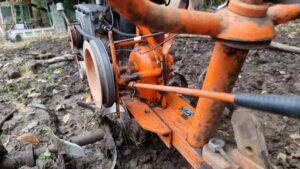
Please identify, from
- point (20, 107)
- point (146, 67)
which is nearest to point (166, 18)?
point (146, 67)

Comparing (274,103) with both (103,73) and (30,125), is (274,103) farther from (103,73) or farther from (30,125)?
Answer: (30,125)

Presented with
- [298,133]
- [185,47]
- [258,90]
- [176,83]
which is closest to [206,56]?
[185,47]

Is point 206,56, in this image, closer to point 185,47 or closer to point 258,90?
point 185,47

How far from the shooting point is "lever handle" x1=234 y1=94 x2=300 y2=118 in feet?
3.13

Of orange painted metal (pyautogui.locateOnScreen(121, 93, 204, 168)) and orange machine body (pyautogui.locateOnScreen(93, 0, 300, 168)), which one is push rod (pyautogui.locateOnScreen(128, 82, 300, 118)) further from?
orange painted metal (pyautogui.locateOnScreen(121, 93, 204, 168))

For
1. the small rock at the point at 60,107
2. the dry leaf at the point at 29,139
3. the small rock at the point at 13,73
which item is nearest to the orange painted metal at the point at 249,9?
the dry leaf at the point at 29,139

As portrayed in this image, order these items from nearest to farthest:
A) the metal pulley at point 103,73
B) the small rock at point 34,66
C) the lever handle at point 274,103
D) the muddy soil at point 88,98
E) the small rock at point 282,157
A: the lever handle at point 274,103 < the metal pulley at point 103,73 < the small rock at point 282,157 < the muddy soil at point 88,98 < the small rock at point 34,66

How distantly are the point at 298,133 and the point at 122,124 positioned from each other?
68.1 inches

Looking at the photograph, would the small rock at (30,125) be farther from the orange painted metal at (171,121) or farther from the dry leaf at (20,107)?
the orange painted metal at (171,121)

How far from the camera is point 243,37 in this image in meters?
1.21

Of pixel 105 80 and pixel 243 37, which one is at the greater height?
pixel 243 37

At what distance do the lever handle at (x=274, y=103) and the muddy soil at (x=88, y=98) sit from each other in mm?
1538

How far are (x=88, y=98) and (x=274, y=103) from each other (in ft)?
10.1

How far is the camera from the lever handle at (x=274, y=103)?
95 centimetres
